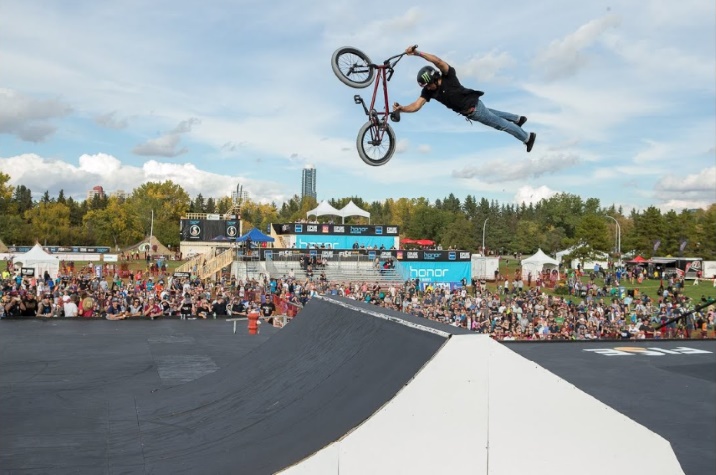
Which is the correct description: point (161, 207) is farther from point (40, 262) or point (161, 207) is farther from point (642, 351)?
point (642, 351)

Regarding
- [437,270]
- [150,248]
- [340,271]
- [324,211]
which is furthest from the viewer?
[150,248]

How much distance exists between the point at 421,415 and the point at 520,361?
0.83 m

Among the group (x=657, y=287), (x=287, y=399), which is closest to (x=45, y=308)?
(x=287, y=399)

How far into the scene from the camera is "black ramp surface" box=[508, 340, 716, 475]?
25.2ft

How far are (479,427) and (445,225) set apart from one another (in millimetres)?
89731

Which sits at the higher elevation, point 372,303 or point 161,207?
point 161,207

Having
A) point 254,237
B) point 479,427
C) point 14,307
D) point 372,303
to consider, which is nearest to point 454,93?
point 479,427

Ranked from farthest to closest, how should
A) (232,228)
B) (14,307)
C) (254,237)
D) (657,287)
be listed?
(232,228) → (657,287) → (254,237) → (14,307)

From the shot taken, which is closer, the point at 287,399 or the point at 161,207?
the point at 287,399

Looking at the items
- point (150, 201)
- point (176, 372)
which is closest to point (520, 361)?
point (176, 372)

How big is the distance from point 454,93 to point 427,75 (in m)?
0.45

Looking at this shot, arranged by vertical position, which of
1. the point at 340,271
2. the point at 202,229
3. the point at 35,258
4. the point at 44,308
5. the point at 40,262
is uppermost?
the point at 202,229

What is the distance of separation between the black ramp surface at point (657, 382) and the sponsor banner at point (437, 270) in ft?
75.5

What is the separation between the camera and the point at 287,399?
20.6 ft
